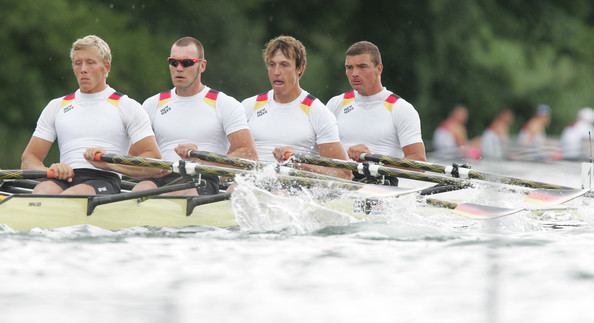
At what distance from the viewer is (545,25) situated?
89.9ft

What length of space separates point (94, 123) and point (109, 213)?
59cm

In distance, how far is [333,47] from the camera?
2395 cm

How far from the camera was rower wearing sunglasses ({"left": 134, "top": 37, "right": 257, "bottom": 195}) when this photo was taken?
8859 mm

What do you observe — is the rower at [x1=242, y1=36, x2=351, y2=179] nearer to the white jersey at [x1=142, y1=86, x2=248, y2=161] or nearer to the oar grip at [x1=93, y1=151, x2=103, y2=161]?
the white jersey at [x1=142, y1=86, x2=248, y2=161]

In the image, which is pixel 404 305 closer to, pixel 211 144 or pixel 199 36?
pixel 211 144

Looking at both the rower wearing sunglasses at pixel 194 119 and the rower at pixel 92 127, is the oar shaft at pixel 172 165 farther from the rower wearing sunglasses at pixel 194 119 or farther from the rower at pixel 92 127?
the rower wearing sunglasses at pixel 194 119

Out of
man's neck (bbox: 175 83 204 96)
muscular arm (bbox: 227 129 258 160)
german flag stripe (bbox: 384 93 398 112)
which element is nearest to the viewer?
muscular arm (bbox: 227 129 258 160)

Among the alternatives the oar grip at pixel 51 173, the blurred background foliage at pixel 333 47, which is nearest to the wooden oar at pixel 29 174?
the oar grip at pixel 51 173

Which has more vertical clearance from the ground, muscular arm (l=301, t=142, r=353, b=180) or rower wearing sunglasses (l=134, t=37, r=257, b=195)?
rower wearing sunglasses (l=134, t=37, r=257, b=195)

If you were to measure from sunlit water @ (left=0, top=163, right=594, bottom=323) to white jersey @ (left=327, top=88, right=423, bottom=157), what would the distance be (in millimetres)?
831

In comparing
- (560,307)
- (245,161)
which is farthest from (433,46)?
(560,307)

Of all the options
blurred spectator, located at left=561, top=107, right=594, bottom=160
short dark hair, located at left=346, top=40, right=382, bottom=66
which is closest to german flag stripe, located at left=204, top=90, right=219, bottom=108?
short dark hair, located at left=346, top=40, right=382, bottom=66

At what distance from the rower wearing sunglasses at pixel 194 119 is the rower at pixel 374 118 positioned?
112cm

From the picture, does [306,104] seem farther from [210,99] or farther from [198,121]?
[198,121]
